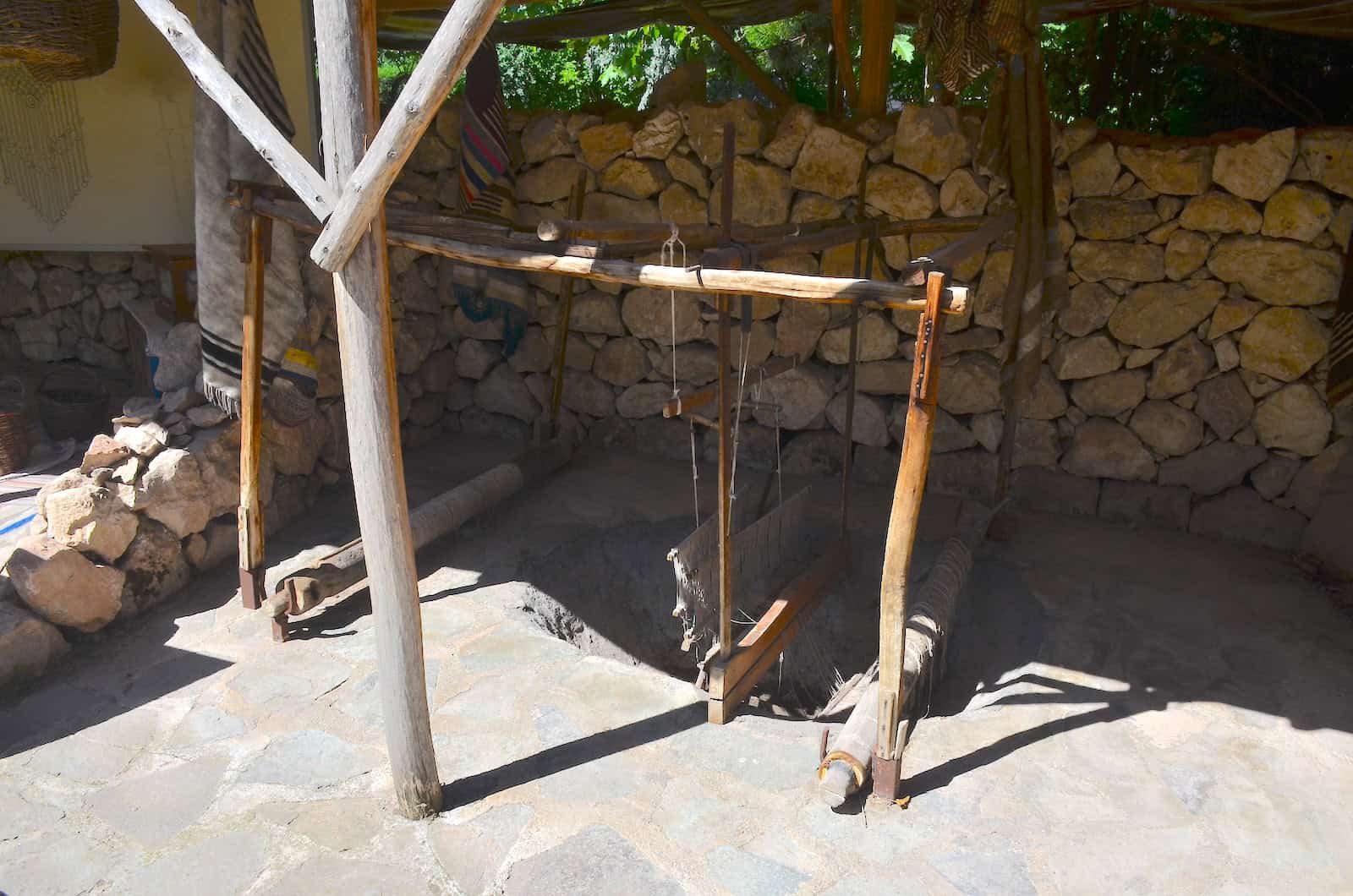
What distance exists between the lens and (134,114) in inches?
206

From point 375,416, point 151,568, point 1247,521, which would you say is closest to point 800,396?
point 1247,521

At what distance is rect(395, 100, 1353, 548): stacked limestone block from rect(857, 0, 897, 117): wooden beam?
18cm

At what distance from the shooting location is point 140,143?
5.28 m

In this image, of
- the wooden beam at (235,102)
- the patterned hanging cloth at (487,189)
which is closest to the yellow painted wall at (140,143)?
the patterned hanging cloth at (487,189)

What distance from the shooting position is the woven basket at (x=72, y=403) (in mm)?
5441

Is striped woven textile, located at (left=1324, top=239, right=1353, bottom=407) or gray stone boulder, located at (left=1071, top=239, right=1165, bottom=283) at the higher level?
gray stone boulder, located at (left=1071, top=239, right=1165, bottom=283)

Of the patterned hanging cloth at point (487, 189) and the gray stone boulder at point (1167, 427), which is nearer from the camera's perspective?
the gray stone boulder at point (1167, 427)

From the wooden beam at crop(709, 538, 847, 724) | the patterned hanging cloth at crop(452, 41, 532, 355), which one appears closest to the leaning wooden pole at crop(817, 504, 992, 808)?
the wooden beam at crop(709, 538, 847, 724)

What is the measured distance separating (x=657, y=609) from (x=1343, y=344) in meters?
3.70

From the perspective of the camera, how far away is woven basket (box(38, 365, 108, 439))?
544cm

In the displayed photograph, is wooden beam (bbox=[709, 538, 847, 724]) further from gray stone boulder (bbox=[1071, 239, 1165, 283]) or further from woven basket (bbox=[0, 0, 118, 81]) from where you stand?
woven basket (bbox=[0, 0, 118, 81])

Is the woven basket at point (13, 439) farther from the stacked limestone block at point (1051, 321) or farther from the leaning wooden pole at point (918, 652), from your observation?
the leaning wooden pole at point (918, 652)

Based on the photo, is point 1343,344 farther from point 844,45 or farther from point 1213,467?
point 844,45

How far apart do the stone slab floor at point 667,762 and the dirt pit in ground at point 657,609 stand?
0.33m
